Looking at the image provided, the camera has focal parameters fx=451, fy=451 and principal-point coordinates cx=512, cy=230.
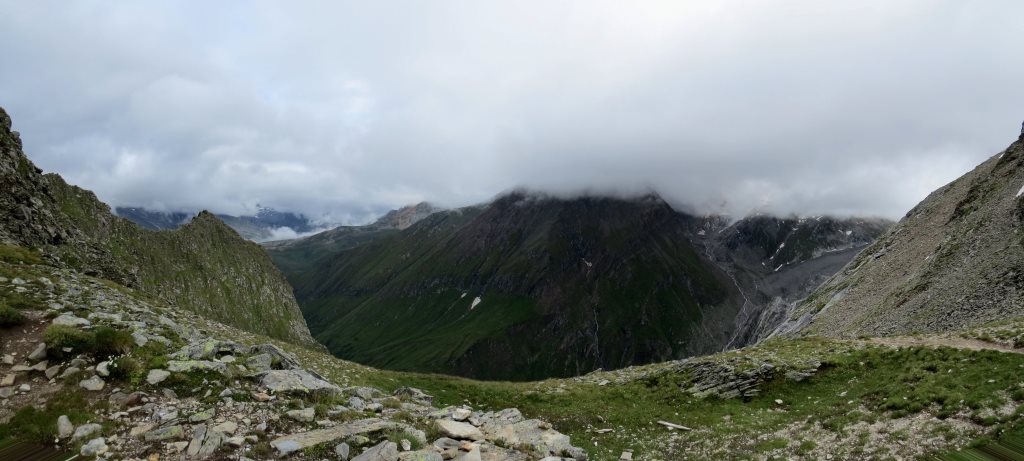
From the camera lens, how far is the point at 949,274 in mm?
62719

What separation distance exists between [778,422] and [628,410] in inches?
381

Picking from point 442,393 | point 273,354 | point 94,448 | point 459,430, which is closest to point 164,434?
point 94,448

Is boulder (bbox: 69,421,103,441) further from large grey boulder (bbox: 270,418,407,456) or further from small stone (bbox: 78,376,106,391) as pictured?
large grey boulder (bbox: 270,418,407,456)

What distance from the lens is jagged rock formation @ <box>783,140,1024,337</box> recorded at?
49.9 metres

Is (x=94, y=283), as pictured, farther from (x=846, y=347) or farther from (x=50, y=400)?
(x=846, y=347)

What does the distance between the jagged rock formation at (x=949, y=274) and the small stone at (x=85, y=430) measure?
64633 mm

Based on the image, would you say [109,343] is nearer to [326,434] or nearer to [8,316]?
[8,316]

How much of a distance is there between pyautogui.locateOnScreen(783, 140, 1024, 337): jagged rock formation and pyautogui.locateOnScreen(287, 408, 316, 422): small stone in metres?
59.4

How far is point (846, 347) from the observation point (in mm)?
36906

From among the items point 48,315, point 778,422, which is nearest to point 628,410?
point 778,422

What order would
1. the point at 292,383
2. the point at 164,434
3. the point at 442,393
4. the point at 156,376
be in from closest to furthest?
the point at 164,434 < the point at 156,376 < the point at 292,383 < the point at 442,393

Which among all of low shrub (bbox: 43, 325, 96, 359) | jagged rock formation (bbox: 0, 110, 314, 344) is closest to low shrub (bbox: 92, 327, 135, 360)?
low shrub (bbox: 43, 325, 96, 359)

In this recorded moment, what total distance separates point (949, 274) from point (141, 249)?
175378mm

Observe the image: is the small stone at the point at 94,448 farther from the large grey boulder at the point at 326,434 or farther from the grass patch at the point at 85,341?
the grass patch at the point at 85,341
